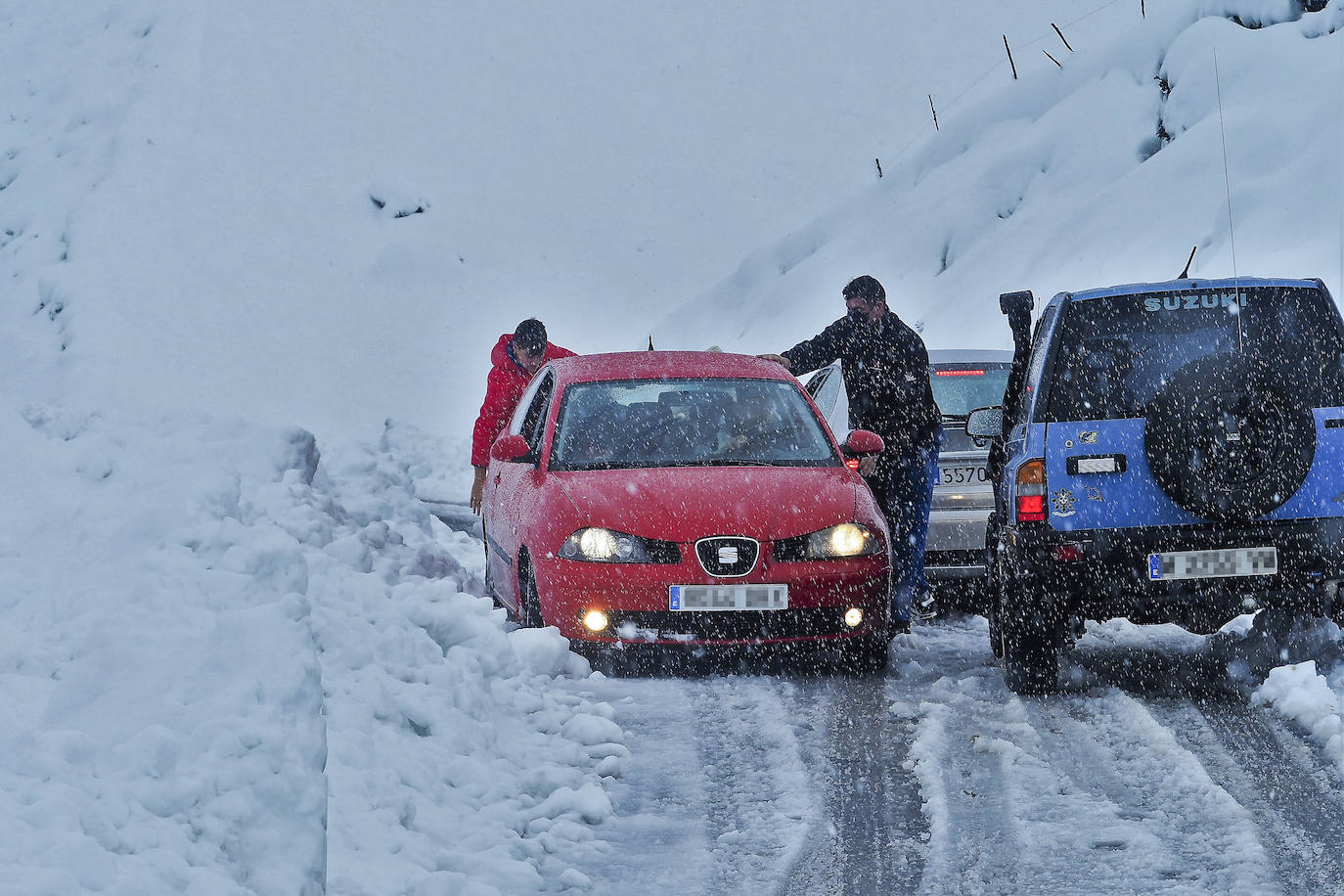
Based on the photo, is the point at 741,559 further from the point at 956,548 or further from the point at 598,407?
the point at 956,548

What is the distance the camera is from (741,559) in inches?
282

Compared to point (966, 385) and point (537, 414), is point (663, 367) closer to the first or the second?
point (537, 414)

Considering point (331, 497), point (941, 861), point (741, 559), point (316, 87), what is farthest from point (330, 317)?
point (941, 861)

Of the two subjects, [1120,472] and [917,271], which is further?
[917,271]

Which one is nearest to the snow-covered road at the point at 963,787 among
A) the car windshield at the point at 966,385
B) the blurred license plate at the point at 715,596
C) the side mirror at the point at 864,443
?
the blurred license plate at the point at 715,596

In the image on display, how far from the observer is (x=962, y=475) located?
30.8 ft

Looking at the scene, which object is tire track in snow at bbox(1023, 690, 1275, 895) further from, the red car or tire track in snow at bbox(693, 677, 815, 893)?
the red car

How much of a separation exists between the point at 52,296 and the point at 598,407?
83.5 ft

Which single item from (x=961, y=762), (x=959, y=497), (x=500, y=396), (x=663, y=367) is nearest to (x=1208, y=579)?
(x=961, y=762)

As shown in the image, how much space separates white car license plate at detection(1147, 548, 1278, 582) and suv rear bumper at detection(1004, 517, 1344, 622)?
0.02 m

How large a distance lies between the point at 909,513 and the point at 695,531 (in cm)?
207

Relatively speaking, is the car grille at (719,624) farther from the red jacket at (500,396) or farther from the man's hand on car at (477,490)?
the man's hand on car at (477,490)

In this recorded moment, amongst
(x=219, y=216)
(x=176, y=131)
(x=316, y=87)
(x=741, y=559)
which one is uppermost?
(x=316, y=87)

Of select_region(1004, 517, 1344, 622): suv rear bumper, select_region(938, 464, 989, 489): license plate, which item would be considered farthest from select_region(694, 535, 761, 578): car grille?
select_region(938, 464, 989, 489): license plate
